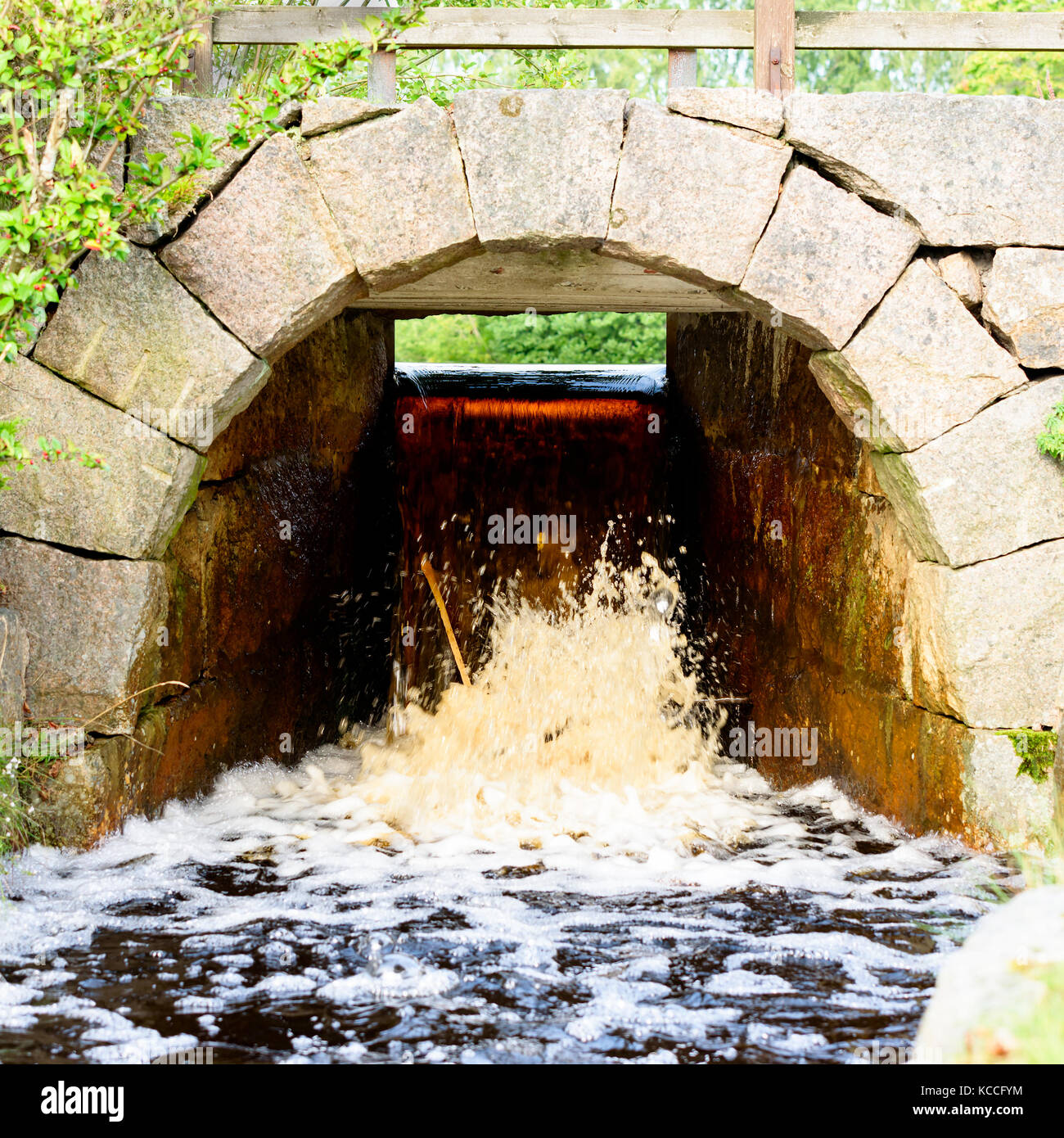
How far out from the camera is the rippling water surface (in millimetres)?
2502

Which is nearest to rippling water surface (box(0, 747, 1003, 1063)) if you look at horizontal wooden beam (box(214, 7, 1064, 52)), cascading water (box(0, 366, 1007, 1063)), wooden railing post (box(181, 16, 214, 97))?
cascading water (box(0, 366, 1007, 1063))

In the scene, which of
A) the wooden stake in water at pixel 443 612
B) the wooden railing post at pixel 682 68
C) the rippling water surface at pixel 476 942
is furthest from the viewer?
the wooden stake in water at pixel 443 612

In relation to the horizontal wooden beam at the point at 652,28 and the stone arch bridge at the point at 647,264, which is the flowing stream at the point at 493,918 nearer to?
the stone arch bridge at the point at 647,264

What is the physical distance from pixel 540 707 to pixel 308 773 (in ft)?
3.84

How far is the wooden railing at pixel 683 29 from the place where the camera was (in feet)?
12.3

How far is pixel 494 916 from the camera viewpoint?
3312 millimetres

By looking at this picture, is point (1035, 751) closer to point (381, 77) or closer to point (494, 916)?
point (494, 916)

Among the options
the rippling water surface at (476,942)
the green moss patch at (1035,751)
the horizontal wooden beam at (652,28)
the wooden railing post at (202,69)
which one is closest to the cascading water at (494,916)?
the rippling water surface at (476,942)

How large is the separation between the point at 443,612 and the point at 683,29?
341cm

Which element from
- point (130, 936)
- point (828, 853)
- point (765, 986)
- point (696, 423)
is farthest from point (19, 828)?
point (696, 423)

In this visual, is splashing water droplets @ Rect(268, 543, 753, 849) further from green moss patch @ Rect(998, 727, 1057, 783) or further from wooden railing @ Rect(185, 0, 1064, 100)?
wooden railing @ Rect(185, 0, 1064, 100)

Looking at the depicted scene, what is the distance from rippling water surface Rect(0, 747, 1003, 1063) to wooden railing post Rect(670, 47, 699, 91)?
2542 mm

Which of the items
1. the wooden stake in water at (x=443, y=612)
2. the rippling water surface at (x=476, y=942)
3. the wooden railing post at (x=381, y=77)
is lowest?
the rippling water surface at (x=476, y=942)

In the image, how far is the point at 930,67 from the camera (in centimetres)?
1500
